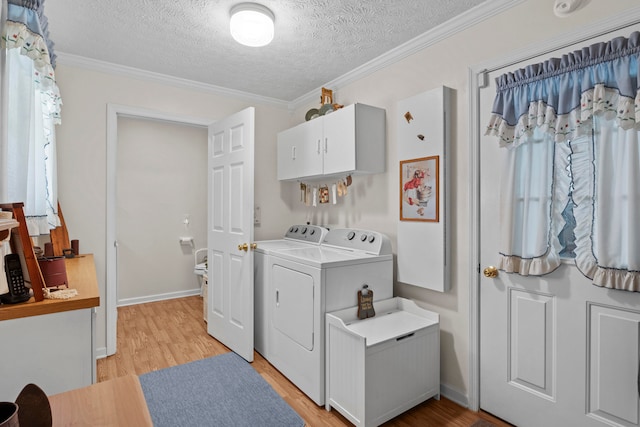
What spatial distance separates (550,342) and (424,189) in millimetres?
1065

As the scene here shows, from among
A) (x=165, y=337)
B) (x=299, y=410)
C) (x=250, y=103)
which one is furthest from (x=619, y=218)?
(x=165, y=337)

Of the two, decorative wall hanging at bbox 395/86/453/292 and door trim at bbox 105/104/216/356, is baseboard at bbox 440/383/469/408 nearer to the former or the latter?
decorative wall hanging at bbox 395/86/453/292

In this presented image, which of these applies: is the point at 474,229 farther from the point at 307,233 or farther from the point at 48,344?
the point at 48,344

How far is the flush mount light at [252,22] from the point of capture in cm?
192

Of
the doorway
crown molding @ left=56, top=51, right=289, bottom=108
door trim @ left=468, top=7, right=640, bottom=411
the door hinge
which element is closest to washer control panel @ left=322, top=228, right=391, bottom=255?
door trim @ left=468, top=7, right=640, bottom=411

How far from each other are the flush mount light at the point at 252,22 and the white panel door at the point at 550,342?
1323mm

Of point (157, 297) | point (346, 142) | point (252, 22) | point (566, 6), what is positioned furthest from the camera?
point (157, 297)

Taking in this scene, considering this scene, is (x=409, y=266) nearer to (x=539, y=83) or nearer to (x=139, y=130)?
(x=539, y=83)

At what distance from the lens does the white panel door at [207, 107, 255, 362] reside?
270cm

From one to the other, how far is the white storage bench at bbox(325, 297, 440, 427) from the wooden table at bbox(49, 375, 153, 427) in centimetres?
120

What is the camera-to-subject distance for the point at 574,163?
1615 millimetres

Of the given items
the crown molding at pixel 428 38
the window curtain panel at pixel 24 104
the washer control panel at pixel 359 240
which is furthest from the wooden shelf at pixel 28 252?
the crown molding at pixel 428 38

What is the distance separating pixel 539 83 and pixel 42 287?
7.82 ft

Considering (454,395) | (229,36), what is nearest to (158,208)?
(229,36)
